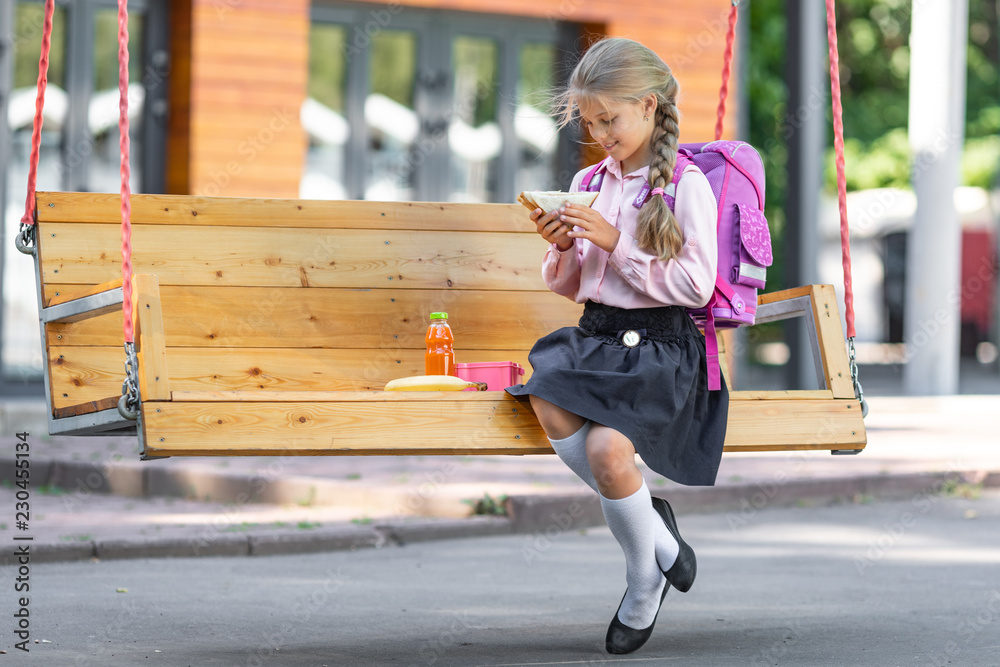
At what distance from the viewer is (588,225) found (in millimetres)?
3477

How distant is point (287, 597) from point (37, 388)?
21.0 ft

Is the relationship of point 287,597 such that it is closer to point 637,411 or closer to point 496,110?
point 637,411

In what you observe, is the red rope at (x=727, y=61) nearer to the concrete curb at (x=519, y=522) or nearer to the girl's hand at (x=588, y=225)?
the girl's hand at (x=588, y=225)

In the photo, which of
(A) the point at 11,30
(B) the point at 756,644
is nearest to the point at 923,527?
(B) the point at 756,644

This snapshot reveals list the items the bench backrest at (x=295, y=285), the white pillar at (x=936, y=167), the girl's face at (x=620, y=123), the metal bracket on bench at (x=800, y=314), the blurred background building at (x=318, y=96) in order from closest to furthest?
the girl's face at (x=620, y=123) → the metal bracket on bench at (x=800, y=314) → the bench backrest at (x=295, y=285) → the blurred background building at (x=318, y=96) → the white pillar at (x=936, y=167)

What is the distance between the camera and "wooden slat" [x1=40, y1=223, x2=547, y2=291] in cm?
429

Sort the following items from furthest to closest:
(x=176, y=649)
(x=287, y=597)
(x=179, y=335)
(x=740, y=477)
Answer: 1. (x=740, y=477)
2. (x=287, y=597)
3. (x=179, y=335)
4. (x=176, y=649)

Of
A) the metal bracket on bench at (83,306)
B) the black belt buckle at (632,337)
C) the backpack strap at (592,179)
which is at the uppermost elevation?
the backpack strap at (592,179)

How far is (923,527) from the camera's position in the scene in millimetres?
6746

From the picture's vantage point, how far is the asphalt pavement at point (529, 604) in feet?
12.9

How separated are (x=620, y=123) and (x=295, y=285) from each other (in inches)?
52.7

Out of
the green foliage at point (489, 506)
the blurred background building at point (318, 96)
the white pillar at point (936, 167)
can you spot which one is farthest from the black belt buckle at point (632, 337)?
the white pillar at point (936, 167)

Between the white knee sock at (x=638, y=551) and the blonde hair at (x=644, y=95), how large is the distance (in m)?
0.68

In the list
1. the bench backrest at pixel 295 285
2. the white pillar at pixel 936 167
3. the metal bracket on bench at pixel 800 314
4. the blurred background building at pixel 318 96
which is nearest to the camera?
the metal bracket on bench at pixel 800 314
